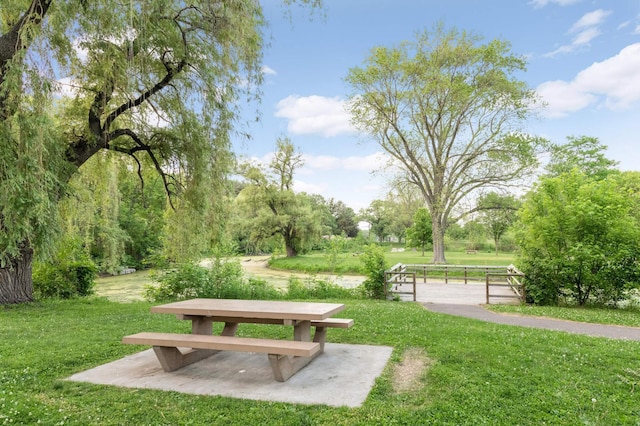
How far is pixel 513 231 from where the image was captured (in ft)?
40.0

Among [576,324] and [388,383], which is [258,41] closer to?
[388,383]

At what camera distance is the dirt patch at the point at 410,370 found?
361cm

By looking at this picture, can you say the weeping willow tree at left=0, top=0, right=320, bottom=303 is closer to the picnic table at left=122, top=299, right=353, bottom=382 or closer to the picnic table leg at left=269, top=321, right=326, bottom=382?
the picnic table at left=122, top=299, right=353, bottom=382

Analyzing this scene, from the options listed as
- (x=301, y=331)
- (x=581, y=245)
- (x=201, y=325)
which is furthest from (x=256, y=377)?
(x=581, y=245)

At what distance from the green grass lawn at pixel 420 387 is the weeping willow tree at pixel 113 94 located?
2012 mm

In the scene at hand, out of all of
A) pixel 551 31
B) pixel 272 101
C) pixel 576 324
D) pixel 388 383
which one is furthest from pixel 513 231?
pixel 388 383

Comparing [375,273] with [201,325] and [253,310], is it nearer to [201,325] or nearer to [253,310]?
[201,325]

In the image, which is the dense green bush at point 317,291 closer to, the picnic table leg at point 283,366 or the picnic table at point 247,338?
the picnic table at point 247,338

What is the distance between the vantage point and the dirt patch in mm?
3607

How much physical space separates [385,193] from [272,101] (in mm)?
17556

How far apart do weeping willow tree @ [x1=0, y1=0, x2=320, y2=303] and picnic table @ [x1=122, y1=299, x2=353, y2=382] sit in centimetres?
277

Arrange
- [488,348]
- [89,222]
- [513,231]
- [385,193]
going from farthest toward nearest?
[385,193], [513,231], [89,222], [488,348]

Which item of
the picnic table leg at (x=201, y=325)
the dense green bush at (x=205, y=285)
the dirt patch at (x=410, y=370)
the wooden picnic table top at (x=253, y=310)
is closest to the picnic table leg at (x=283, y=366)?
the wooden picnic table top at (x=253, y=310)

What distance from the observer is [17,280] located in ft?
30.1
